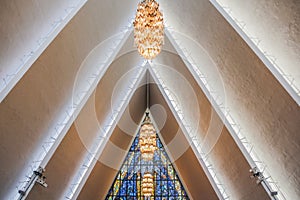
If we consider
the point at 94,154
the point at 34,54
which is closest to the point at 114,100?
the point at 94,154

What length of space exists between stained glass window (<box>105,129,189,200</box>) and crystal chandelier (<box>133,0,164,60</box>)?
9141 millimetres

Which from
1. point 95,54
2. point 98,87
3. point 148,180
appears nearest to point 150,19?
point 95,54

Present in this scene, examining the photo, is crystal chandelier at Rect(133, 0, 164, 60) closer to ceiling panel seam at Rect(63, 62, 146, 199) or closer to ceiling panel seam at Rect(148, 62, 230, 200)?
ceiling panel seam at Rect(148, 62, 230, 200)

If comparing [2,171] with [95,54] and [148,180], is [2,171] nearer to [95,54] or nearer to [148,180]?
[95,54]

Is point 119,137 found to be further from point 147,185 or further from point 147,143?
point 147,143

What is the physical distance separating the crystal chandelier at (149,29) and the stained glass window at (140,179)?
30.0 ft

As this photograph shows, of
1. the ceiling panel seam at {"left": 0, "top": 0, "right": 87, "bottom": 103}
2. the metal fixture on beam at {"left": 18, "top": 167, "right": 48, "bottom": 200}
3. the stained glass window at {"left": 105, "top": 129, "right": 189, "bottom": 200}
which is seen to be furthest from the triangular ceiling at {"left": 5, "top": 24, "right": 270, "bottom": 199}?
the ceiling panel seam at {"left": 0, "top": 0, "right": 87, "bottom": 103}

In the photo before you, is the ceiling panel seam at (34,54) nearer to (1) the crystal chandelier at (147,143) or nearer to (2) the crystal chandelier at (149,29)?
(2) the crystal chandelier at (149,29)

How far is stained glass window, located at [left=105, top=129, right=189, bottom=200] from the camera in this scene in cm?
1413

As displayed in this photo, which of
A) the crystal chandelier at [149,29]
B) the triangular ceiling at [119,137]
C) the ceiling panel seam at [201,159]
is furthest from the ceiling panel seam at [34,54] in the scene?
the ceiling panel seam at [201,159]

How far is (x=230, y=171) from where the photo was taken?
9148 millimetres

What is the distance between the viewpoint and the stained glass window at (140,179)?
14.1m

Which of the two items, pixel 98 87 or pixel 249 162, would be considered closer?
pixel 249 162

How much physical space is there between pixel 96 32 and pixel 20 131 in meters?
2.64
